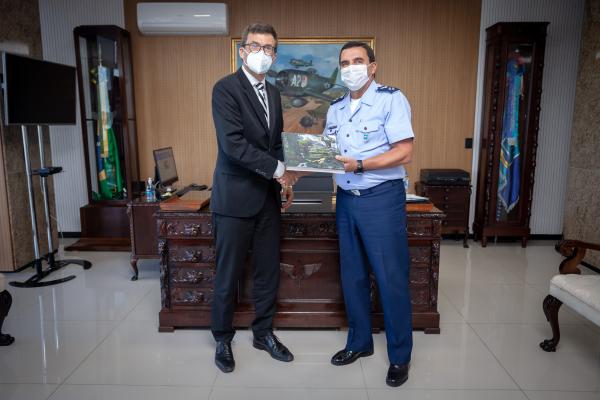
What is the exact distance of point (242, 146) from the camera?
2.20 m

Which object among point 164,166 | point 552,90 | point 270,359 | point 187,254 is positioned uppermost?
point 552,90

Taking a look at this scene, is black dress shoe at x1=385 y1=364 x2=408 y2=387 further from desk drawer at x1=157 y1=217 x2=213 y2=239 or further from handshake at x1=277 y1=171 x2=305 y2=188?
desk drawer at x1=157 y1=217 x2=213 y2=239

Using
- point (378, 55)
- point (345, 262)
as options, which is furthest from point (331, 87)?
point (345, 262)

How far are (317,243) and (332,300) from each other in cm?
39

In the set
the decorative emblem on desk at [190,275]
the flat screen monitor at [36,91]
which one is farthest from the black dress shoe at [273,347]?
the flat screen monitor at [36,91]

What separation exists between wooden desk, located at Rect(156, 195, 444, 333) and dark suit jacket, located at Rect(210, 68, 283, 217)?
46cm

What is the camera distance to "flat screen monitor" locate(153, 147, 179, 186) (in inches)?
149

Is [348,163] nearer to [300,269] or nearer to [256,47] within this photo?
[256,47]

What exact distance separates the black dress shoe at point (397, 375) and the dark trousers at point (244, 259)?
74 cm

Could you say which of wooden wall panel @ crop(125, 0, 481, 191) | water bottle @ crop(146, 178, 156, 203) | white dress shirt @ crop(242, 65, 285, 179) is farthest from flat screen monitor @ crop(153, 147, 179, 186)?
white dress shirt @ crop(242, 65, 285, 179)

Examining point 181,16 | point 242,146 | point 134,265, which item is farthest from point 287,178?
point 181,16

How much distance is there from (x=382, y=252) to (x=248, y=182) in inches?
30.3

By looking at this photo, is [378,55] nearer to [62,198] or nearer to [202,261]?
[202,261]

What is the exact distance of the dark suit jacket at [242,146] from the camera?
2209mm
